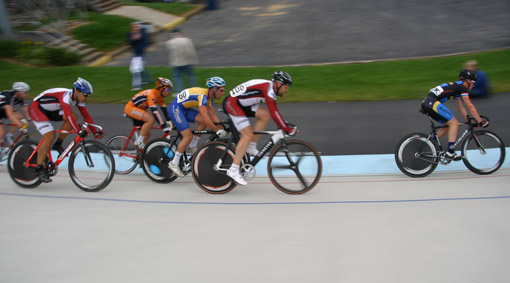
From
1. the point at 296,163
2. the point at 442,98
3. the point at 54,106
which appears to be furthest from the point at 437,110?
the point at 54,106

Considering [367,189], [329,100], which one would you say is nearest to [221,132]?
[367,189]

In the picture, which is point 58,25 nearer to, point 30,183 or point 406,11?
point 30,183

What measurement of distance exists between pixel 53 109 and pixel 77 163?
0.85 metres

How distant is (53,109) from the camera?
634 cm

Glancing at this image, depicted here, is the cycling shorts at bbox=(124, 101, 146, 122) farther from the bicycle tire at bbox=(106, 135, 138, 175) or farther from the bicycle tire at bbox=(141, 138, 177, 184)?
the bicycle tire at bbox=(141, 138, 177, 184)

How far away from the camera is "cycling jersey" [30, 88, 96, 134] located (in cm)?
605

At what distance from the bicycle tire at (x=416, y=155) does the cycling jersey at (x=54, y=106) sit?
4613 millimetres

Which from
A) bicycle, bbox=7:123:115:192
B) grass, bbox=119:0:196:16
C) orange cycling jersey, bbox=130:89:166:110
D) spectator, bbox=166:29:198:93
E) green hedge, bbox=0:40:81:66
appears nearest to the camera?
bicycle, bbox=7:123:115:192

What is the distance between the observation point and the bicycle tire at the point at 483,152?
6688mm

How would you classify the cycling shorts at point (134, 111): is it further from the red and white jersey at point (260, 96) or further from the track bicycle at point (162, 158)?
the red and white jersey at point (260, 96)

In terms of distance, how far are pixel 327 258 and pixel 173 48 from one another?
7501 mm

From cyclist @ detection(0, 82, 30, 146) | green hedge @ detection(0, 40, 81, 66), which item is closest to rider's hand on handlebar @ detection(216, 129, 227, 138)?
cyclist @ detection(0, 82, 30, 146)

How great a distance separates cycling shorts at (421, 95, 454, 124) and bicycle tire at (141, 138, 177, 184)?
390cm

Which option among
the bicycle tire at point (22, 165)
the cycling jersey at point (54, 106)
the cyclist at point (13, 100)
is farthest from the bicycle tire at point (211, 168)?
the cyclist at point (13, 100)
